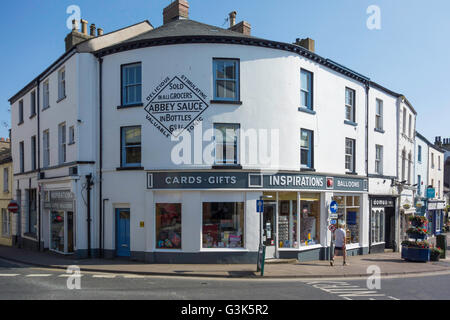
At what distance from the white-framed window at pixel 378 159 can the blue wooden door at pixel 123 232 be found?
590 inches

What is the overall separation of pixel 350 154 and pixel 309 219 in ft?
16.3

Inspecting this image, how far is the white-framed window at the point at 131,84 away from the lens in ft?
56.5

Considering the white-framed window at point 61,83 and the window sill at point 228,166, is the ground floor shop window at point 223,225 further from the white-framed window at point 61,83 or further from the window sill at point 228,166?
the white-framed window at point 61,83

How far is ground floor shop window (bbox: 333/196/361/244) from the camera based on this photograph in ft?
67.4

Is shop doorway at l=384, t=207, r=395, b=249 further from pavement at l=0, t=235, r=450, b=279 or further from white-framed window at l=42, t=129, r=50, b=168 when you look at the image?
white-framed window at l=42, t=129, r=50, b=168

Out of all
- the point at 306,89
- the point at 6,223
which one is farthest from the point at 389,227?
the point at 6,223

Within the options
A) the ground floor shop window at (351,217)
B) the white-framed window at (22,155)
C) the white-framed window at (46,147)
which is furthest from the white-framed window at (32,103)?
the ground floor shop window at (351,217)

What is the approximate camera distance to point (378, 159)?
23.5m

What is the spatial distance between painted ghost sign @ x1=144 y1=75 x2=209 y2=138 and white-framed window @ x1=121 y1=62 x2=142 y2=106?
1196 mm

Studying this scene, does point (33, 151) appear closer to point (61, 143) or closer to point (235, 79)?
point (61, 143)

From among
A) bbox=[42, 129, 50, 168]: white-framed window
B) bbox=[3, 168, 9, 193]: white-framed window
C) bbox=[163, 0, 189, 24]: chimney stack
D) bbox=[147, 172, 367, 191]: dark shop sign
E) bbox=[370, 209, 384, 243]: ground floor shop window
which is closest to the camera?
bbox=[147, 172, 367, 191]: dark shop sign

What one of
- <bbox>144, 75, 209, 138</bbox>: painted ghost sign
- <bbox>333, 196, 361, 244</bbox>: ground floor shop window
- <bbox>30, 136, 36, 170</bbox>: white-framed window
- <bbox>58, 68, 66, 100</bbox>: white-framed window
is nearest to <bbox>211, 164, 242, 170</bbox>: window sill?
<bbox>144, 75, 209, 138</bbox>: painted ghost sign
